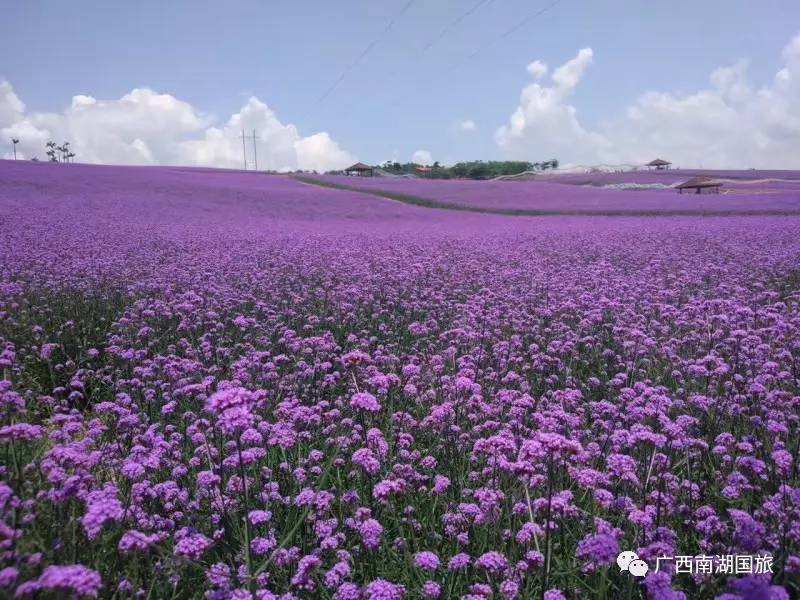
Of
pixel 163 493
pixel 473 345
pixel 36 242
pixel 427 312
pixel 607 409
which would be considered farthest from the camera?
pixel 36 242

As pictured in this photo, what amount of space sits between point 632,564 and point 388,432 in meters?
1.91

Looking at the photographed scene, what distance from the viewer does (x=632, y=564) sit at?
2184 millimetres

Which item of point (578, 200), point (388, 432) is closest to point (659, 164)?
point (578, 200)

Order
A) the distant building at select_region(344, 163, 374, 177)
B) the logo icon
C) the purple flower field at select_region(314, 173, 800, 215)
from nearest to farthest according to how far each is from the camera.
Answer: the logo icon
the purple flower field at select_region(314, 173, 800, 215)
the distant building at select_region(344, 163, 374, 177)

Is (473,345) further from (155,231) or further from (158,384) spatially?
(155,231)

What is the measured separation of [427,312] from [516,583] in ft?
17.2

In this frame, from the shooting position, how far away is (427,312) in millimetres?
7367

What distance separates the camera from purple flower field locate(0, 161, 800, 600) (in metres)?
2.23

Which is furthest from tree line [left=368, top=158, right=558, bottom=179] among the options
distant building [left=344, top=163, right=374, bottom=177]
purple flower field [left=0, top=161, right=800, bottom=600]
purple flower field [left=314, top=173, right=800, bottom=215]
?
purple flower field [left=0, top=161, right=800, bottom=600]

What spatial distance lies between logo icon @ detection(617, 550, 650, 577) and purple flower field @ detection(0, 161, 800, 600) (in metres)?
0.07

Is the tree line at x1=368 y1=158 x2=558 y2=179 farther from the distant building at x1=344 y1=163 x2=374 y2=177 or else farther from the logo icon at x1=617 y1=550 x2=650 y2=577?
the logo icon at x1=617 y1=550 x2=650 y2=577

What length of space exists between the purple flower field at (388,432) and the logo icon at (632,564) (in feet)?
0.23

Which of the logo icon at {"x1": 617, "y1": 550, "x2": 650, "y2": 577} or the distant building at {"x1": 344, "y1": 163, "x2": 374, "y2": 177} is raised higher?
the distant building at {"x1": 344, "y1": 163, "x2": 374, "y2": 177}

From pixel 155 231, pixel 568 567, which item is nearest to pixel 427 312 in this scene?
pixel 568 567
